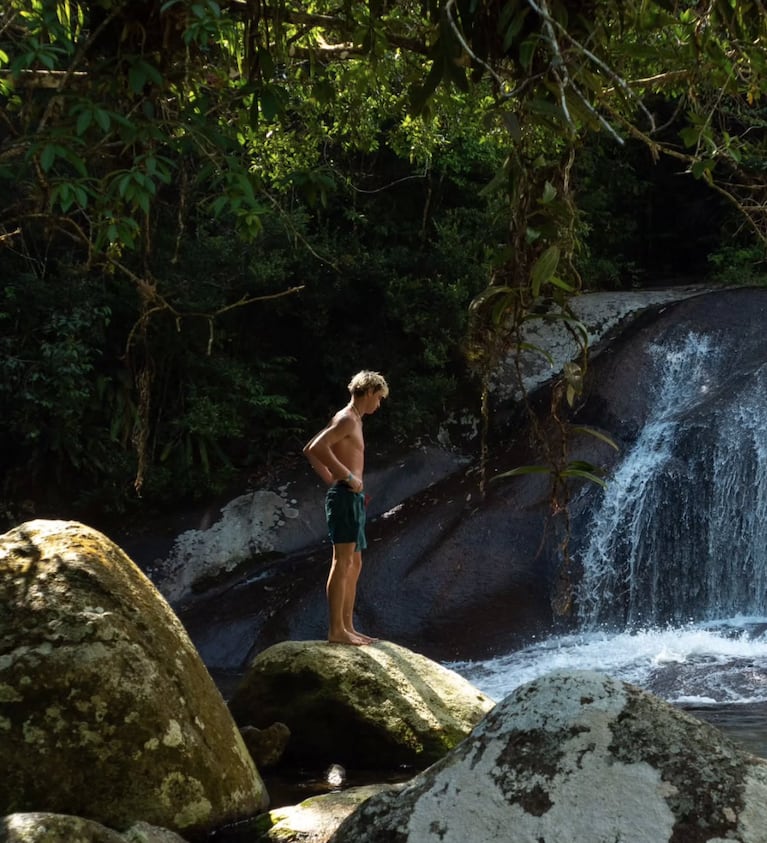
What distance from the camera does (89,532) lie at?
5828mm

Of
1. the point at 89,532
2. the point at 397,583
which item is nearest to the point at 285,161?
the point at 89,532

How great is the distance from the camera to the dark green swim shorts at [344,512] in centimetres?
805

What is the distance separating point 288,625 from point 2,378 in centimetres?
394

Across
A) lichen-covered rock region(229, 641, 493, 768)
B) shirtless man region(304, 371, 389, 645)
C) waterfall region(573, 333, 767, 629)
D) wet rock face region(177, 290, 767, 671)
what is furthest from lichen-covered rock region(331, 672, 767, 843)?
waterfall region(573, 333, 767, 629)

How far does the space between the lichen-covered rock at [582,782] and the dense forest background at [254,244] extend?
1371 mm

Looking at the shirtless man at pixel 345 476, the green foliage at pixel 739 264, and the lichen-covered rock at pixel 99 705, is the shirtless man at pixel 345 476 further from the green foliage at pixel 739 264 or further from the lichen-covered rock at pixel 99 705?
the green foliage at pixel 739 264

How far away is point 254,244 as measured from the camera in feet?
45.0

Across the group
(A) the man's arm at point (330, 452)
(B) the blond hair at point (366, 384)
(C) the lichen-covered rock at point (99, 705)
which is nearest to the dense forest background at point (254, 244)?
(C) the lichen-covered rock at point (99, 705)

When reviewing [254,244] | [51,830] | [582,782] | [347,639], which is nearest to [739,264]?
[254,244]

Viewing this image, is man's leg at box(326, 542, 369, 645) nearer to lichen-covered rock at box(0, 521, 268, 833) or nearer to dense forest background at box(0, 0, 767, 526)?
dense forest background at box(0, 0, 767, 526)

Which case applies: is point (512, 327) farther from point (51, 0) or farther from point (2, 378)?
point (2, 378)

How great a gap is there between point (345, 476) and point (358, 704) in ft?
5.01

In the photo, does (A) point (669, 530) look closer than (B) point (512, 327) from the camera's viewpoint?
No

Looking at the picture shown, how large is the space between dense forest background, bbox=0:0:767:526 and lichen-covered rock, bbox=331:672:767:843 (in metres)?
1.37
